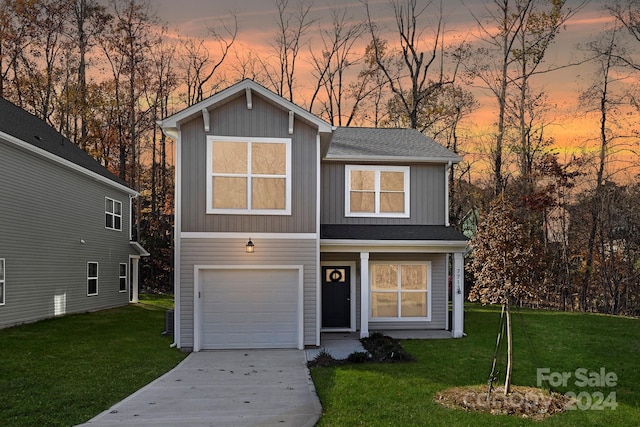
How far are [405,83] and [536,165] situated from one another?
850 cm

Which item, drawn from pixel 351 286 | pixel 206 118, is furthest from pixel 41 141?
pixel 351 286

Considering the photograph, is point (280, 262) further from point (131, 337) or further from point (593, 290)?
point (593, 290)

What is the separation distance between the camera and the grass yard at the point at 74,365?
24.5ft

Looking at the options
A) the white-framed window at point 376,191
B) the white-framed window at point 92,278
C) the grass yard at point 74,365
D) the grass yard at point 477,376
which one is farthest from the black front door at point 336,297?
the white-framed window at point 92,278

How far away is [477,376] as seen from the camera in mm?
9484

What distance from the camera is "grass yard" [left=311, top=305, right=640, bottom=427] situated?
7113 mm

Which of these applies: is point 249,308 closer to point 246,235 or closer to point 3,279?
point 246,235

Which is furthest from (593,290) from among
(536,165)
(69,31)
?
(69,31)

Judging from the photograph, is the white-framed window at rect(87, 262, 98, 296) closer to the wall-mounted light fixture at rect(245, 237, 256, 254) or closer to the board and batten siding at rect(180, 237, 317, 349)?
the board and batten siding at rect(180, 237, 317, 349)

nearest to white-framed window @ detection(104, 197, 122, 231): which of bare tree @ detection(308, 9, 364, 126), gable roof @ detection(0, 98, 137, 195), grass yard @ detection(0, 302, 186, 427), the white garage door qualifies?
gable roof @ detection(0, 98, 137, 195)

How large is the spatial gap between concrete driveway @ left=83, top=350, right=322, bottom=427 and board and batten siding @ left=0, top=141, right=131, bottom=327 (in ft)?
25.3

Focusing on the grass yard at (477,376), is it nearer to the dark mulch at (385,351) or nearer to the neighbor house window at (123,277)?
the dark mulch at (385,351)

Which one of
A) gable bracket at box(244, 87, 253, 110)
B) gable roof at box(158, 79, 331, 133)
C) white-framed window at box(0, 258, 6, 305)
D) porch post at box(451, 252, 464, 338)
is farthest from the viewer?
white-framed window at box(0, 258, 6, 305)

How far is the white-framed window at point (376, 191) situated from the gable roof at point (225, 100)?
3209 millimetres
